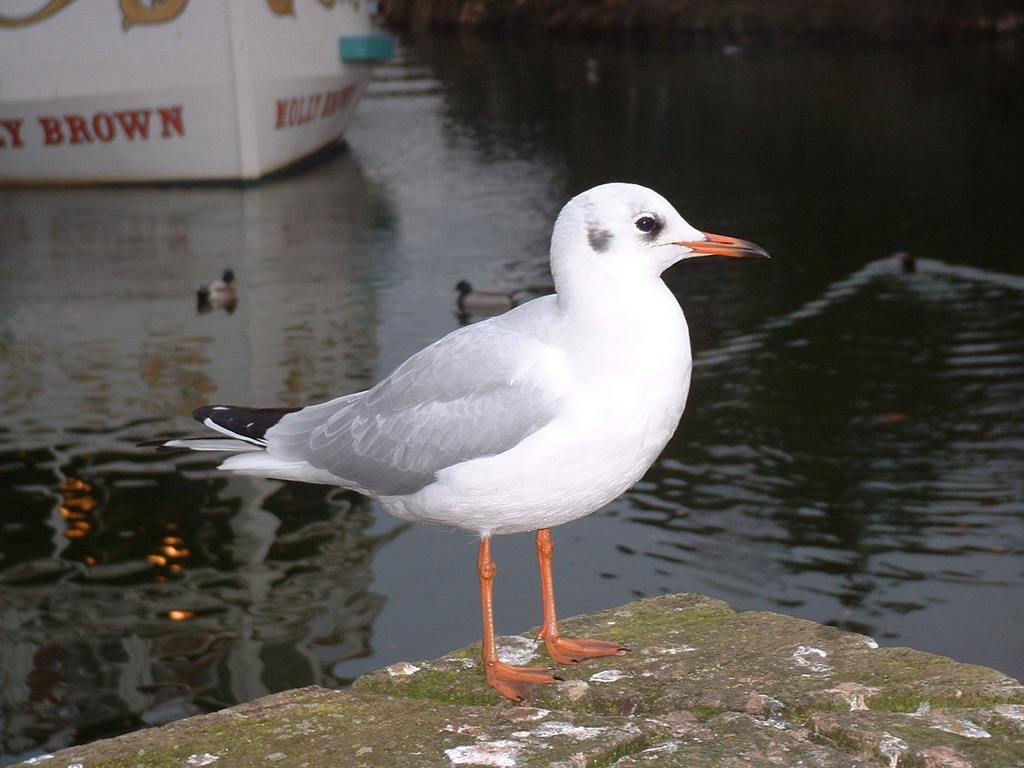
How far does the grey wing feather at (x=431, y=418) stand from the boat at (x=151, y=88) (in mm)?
15076

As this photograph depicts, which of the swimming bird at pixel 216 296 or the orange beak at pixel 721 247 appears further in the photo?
the swimming bird at pixel 216 296

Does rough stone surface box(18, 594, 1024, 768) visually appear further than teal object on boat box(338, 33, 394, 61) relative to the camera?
No

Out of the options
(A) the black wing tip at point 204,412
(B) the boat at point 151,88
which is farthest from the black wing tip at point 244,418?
(B) the boat at point 151,88

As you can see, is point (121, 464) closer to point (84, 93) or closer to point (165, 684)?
point (165, 684)

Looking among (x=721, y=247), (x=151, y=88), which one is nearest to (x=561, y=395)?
(x=721, y=247)

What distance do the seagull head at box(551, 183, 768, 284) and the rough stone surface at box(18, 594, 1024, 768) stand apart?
4.17 feet

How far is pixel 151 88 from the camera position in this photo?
18891 millimetres

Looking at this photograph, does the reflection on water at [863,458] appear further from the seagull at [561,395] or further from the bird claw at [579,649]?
the seagull at [561,395]

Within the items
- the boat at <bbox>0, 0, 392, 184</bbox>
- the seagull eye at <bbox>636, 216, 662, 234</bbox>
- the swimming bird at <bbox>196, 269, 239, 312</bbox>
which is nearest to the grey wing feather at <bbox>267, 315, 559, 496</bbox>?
the seagull eye at <bbox>636, 216, 662, 234</bbox>

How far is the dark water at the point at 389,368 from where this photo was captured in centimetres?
675

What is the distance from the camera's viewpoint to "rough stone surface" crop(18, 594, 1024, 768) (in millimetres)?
3439

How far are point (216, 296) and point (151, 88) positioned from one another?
7.61 m

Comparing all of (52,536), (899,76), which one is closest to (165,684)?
(52,536)

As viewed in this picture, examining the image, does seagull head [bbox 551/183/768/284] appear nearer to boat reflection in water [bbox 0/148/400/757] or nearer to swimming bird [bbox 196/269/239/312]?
boat reflection in water [bbox 0/148/400/757]
